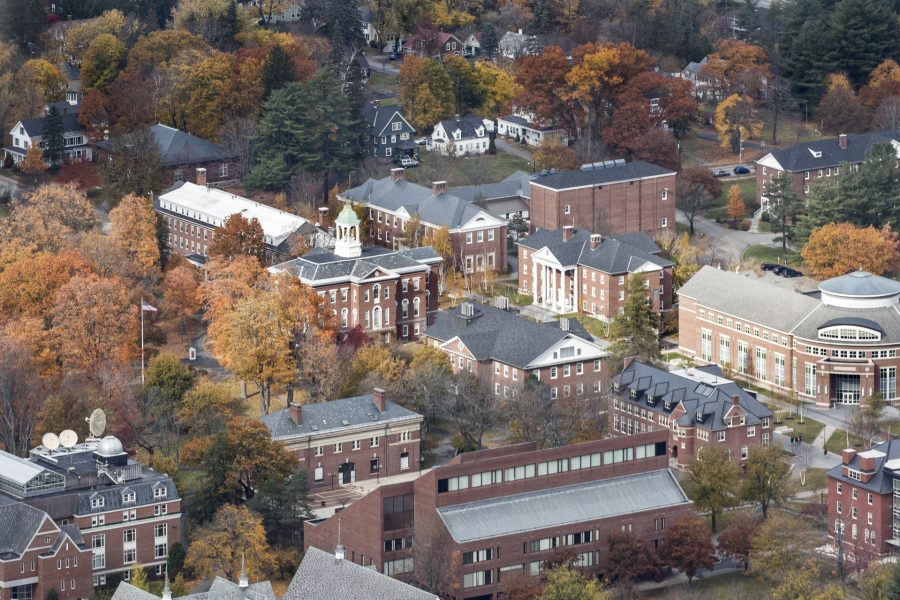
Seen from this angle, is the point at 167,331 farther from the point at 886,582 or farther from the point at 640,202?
the point at 886,582

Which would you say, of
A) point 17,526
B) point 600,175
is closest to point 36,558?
point 17,526

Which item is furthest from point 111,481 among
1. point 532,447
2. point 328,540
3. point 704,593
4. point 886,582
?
point 886,582

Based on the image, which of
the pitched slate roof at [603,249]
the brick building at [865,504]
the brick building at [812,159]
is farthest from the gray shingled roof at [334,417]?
the brick building at [812,159]

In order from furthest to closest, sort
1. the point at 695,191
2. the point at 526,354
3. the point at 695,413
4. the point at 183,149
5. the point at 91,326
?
1. the point at 183,149
2. the point at 695,191
3. the point at 91,326
4. the point at 526,354
5. the point at 695,413

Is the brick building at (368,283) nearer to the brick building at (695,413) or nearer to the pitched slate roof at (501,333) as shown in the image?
the pitched slate roof at (501,333)

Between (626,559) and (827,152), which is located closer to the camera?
(626,559)

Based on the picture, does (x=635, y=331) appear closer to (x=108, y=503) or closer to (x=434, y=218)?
(x=434, y=218)
